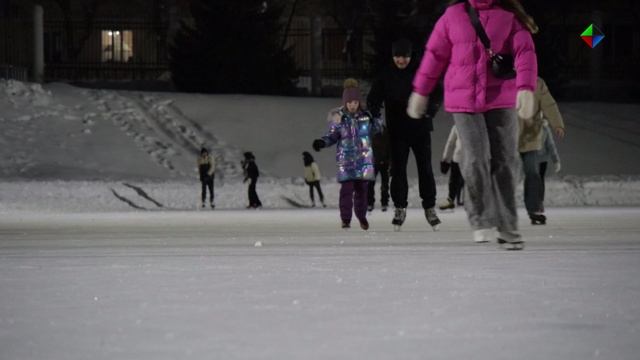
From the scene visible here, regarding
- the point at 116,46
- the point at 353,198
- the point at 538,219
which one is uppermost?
the point at 116,46

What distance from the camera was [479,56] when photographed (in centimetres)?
913

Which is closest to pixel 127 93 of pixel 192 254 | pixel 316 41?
pixel 316 41

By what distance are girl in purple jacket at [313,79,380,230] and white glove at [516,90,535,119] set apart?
180 inches

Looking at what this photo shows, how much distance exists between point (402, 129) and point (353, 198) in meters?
1.04

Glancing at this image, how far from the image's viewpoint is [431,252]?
9430 mm

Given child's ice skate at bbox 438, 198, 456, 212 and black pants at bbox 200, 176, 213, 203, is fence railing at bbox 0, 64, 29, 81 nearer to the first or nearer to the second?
black pants at bbox 200, 176, 213, 203

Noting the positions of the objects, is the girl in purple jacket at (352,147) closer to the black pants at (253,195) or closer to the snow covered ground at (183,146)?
the snow covered ground at (183,146)

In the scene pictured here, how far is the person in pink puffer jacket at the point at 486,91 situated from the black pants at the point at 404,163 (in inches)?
140

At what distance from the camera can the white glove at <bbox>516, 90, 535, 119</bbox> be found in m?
9.02

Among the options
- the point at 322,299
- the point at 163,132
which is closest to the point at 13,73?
the point at 163,132

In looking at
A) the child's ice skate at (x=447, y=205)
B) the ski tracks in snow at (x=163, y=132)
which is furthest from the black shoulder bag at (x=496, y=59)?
the ski tracks in snow at (x=163, y=132)

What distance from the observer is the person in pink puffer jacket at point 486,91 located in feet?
30.0

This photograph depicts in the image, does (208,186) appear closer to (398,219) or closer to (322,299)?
(398,219)

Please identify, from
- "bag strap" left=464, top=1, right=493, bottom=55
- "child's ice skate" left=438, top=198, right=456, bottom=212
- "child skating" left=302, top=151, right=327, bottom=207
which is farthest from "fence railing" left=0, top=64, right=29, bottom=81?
"bag strap" left=464, top=1, right=493, bottom=55
